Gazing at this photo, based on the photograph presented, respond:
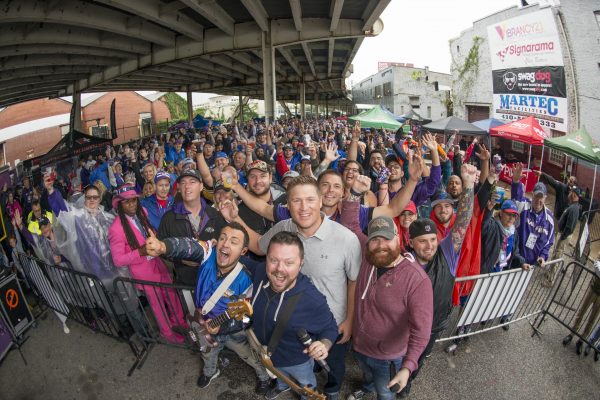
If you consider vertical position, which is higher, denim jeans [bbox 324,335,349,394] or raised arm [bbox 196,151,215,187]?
raised arm [bbox 196,151,215,187]

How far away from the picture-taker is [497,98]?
17.2 m

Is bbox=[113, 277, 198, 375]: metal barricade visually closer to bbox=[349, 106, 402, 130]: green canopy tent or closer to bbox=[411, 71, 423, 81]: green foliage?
bbox=[349, 106, 402, 130]: green canopy tent

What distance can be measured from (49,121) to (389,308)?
126 ft

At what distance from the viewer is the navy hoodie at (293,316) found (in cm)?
218

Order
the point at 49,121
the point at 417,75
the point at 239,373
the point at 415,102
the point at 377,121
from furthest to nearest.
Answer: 1. the point at 415,102
2. the point at 417,75
3. the point at 49,121
4. the point at 377,121
5. the point at 239,373

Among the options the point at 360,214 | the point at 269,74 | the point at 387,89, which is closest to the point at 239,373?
the point at 360,214

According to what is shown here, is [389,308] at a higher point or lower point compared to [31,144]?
higher

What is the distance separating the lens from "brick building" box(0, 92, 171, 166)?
25.4 metres

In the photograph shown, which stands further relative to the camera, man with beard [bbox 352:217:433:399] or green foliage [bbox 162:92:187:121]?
green foliage [bbox 162:92:187:121]

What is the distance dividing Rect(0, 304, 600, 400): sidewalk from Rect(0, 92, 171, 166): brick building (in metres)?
28.4

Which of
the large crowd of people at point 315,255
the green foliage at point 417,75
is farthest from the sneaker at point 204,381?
the green foliage at point 417,75

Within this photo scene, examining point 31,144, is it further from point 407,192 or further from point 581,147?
point 581,147

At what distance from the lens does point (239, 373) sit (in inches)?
134

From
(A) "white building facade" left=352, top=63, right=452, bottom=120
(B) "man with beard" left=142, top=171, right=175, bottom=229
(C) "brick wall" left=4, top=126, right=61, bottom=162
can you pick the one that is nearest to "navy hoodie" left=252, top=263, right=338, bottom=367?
(B) "man with beard" left=142, top=171, right=175, bottom=229
